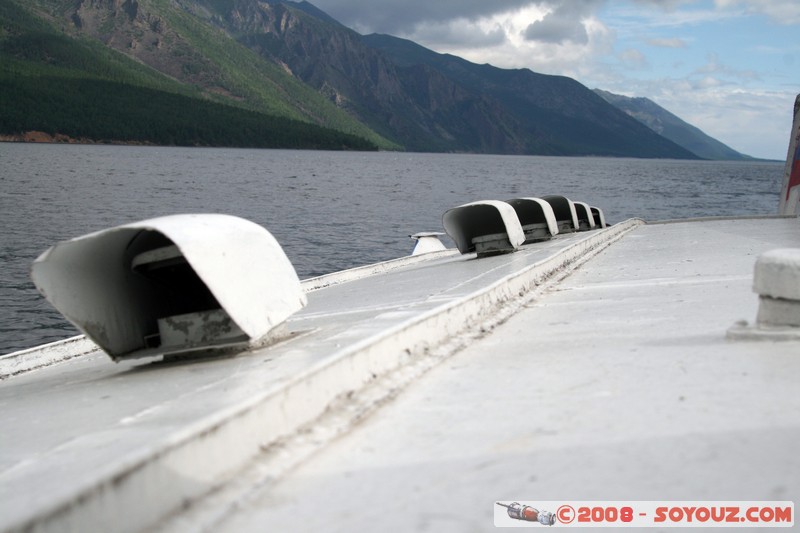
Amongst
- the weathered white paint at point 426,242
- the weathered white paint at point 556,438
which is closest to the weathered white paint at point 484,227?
the weathered white paint at point 426,242

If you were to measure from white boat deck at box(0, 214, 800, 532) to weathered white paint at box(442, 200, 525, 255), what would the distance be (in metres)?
9.06

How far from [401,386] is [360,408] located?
519mm

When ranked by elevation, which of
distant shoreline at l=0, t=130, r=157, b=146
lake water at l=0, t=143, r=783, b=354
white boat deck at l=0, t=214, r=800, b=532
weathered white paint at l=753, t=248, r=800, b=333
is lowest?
lake water at l=0, t=143, r=783, b=354

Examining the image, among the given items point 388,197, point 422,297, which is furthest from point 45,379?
point 388,197

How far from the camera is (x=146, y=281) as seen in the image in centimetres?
789

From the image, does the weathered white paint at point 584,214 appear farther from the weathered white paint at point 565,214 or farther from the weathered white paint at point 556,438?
the weathered white paint at point 556,438

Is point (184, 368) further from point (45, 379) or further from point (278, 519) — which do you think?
point (278, 519)

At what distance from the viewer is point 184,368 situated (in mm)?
6809

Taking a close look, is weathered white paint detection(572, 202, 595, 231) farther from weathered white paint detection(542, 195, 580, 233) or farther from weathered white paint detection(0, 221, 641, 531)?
weathered white paint detection(0, 221, 641, 531)

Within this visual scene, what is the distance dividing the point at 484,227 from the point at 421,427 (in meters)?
13.7

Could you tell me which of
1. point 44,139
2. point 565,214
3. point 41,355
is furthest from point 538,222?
point 44,139

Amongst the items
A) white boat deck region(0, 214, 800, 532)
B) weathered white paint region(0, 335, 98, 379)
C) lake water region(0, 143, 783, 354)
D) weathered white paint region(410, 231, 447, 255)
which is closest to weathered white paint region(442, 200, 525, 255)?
weathered white paint region(0, 335, 98, 379)

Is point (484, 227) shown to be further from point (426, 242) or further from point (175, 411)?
point (175, 411)

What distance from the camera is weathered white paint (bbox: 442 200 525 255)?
1636 centimetres
